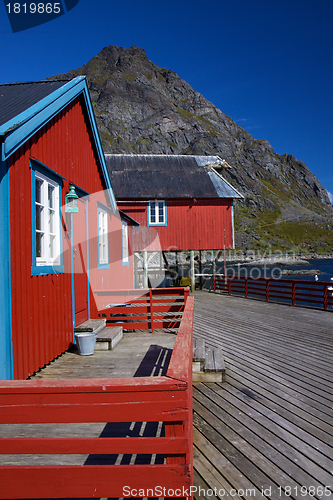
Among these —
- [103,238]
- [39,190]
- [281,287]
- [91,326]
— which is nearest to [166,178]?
[281,287]

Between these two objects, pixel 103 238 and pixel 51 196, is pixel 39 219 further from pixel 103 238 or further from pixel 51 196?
pixel 103 238

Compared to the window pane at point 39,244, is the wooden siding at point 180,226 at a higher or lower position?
higher

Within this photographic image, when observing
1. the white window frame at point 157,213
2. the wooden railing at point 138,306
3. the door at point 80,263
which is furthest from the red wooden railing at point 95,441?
the white window frame at point 157,213

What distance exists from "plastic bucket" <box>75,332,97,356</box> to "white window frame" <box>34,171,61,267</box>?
4.48 feet

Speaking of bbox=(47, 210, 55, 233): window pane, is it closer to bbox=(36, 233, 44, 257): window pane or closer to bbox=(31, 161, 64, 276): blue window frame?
bbox=(31, 161, 64, 276): blue window frame

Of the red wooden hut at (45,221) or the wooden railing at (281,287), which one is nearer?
the red wooden hut at (45,221)

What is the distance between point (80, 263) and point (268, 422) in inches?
176

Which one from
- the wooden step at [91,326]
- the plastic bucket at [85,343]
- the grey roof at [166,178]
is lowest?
the plastic bucket at [85,343]

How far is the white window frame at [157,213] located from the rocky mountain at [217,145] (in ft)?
357

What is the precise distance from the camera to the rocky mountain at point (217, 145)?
138875 mm

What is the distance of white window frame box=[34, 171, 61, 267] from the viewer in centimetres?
489

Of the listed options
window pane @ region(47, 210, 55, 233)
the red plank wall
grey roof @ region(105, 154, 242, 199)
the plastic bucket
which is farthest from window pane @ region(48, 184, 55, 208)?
grey roof @ region(105, 154, 242, 199)

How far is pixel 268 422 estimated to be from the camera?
3672 millimetres

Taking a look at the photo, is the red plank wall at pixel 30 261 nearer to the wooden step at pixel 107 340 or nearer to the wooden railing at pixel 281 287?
the wooden step at pixel 107 340
